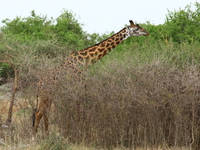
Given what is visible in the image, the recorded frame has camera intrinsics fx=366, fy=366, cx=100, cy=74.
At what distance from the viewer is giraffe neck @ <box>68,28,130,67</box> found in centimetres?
1084

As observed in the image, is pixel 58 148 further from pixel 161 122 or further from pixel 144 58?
pixel 144 58

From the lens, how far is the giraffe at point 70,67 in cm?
939

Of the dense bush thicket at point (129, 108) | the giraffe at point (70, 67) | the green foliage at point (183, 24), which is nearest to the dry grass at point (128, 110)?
the dense bush thicket at point (129, 108)

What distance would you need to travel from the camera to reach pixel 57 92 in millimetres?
9000

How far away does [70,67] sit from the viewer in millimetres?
10438

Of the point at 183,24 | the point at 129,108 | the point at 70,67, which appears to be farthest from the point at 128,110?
the point at 183,24

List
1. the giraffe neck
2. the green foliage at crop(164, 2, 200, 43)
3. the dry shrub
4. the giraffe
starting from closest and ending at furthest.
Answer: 1. the dry shrub
2. the giraffe
3. the giraffe neck
4. the green foliage at crop(164, 2, 200, 43)

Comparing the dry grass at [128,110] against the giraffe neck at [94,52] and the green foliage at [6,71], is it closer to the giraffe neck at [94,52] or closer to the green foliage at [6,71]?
the giraffe neck at [94,52]

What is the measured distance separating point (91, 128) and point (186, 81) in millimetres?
2575

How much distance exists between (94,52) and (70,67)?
3.80 ft

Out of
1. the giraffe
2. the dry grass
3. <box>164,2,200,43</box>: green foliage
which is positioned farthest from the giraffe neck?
<box>164,2,200,43</box>: green foliage

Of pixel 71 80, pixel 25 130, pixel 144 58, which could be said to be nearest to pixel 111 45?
pixel 144 58

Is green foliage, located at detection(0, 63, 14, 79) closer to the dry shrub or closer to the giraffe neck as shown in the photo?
the giraffe neck

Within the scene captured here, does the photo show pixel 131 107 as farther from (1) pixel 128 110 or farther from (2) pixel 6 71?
(2) pixel 6 71
